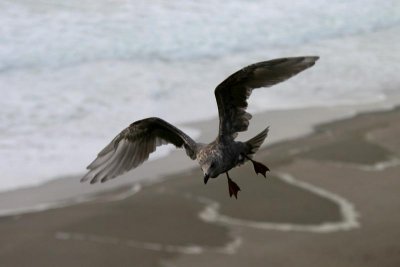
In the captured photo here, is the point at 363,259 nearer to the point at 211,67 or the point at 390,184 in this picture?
the point at 390,184

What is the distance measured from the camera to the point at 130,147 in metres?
2.62

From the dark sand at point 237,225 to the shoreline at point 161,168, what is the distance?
0.14m

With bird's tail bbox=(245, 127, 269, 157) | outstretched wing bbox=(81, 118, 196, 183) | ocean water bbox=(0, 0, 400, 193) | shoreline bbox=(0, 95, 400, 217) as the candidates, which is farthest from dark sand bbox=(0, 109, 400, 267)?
bird's tail bbox=(245, 127, 269, 157)

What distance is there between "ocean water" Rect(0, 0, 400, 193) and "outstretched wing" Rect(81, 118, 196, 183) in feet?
14.0

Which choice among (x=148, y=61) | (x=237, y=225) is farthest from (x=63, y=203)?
(x=148, y=61)

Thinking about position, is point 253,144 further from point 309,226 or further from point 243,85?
point 309,226

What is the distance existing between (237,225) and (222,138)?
12.3 ft

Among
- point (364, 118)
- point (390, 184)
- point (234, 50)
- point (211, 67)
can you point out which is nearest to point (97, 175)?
point (390, 184)

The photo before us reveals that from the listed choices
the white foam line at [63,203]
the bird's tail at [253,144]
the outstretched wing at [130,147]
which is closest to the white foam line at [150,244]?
the white foam line at [63,203]

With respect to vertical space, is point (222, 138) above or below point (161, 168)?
above

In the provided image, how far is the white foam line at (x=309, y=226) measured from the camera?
225 inches

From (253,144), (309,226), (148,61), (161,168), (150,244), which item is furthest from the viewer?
(148,61)

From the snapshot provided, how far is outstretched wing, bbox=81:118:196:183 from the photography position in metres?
2.41

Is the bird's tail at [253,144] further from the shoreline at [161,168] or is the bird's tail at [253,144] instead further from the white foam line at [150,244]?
the shoreline at [161,168]
